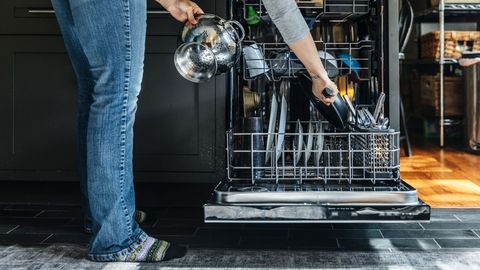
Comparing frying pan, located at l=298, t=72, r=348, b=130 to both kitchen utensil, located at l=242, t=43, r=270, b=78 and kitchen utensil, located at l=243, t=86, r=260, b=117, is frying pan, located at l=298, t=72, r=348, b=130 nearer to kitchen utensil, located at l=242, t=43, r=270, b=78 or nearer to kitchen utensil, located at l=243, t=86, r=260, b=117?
kitchen utensil, located at l=242, t=43, r=270, b=78

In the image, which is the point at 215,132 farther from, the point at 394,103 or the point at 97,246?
the point at 97,246

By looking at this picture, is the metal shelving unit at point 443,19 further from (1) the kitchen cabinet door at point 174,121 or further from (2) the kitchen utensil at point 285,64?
(2) the kitchen utensil at point 285,64

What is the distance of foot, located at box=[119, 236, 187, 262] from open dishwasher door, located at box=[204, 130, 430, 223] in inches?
5.2

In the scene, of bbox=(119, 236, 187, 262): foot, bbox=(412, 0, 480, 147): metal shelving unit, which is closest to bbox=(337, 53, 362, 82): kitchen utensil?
bbox=(119, 236, 187, 262): foot

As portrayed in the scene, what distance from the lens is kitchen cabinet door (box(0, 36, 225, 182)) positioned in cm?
241

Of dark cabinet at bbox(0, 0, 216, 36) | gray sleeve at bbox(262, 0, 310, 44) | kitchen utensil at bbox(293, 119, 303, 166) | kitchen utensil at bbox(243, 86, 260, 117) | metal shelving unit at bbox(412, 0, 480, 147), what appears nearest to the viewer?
gray sleeve at bbox(262, 0, 310, 44)

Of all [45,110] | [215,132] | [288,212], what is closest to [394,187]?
[288,212]

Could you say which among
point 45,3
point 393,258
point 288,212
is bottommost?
point 393,258

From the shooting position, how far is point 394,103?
197 cm

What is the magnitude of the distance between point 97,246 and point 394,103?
1016mm

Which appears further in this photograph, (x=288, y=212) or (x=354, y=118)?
(x=354, y=118)

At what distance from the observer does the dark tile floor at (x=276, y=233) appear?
1.71 m

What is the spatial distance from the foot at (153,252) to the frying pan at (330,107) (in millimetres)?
589

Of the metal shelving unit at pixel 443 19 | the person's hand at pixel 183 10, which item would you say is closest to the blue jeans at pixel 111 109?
the person's hand at pixel 183 10
